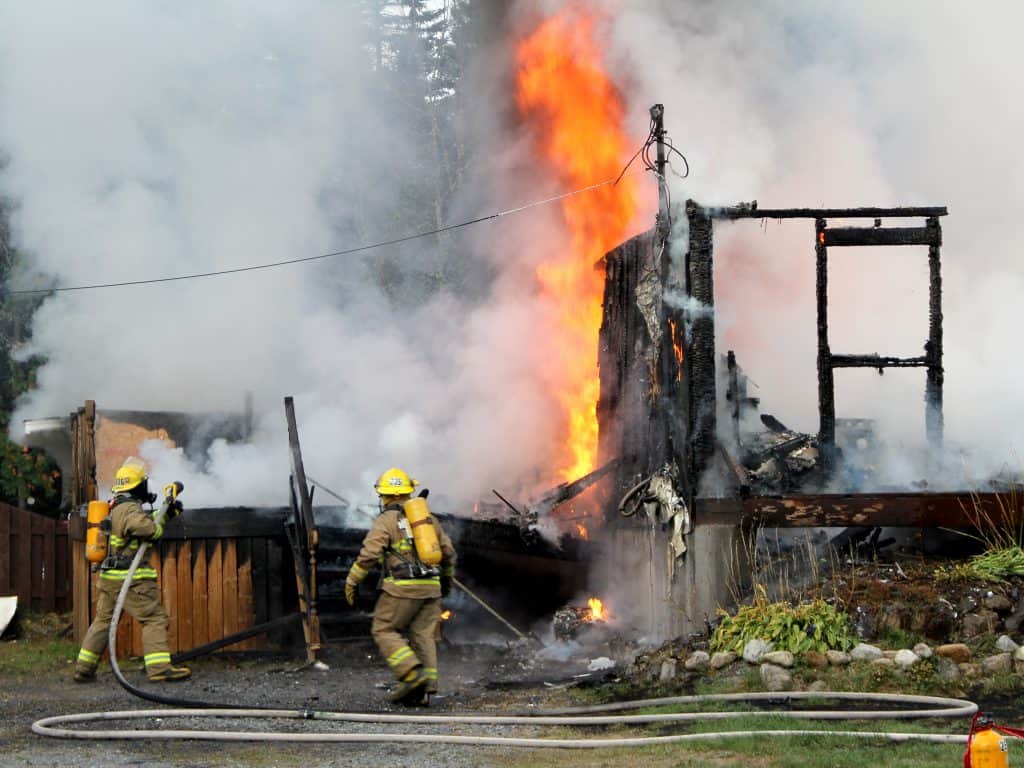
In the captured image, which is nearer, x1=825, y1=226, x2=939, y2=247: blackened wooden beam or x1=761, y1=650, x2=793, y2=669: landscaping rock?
x1=761, y1=650, x2=793, y2=669: landscaping rock

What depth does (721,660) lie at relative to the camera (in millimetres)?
7812

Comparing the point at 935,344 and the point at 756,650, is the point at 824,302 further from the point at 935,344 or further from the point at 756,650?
the point at 756,650

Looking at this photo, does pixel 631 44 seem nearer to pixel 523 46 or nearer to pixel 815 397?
pixel 523 46

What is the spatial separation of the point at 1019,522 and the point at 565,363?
6.65 meters

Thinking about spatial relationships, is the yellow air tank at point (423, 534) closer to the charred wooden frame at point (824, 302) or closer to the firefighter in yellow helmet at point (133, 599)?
the firefighter in yellow helmet at point (133, 599)

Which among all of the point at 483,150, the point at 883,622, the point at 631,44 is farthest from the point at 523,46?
the point at 883,622

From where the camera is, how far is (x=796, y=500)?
907 cm

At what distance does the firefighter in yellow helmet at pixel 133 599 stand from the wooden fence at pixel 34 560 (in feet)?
12.9

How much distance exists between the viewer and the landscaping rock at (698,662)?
7895 millimetres

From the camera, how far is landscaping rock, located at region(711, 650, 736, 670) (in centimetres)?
781

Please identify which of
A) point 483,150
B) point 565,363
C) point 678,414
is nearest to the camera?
point 678,414

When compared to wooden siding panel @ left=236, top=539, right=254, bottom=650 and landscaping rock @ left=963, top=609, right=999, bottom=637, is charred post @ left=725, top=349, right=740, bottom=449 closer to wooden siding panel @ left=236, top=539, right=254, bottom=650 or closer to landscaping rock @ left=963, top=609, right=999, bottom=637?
landscaping rock @ left=963, top=609, right=999, bottom=637

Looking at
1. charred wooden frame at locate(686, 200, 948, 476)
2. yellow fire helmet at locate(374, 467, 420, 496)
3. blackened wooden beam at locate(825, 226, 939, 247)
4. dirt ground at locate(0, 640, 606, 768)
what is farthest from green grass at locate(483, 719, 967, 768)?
blackened wooden beam at locate(825, 226, 939, 247)

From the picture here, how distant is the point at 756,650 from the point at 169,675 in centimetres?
456
